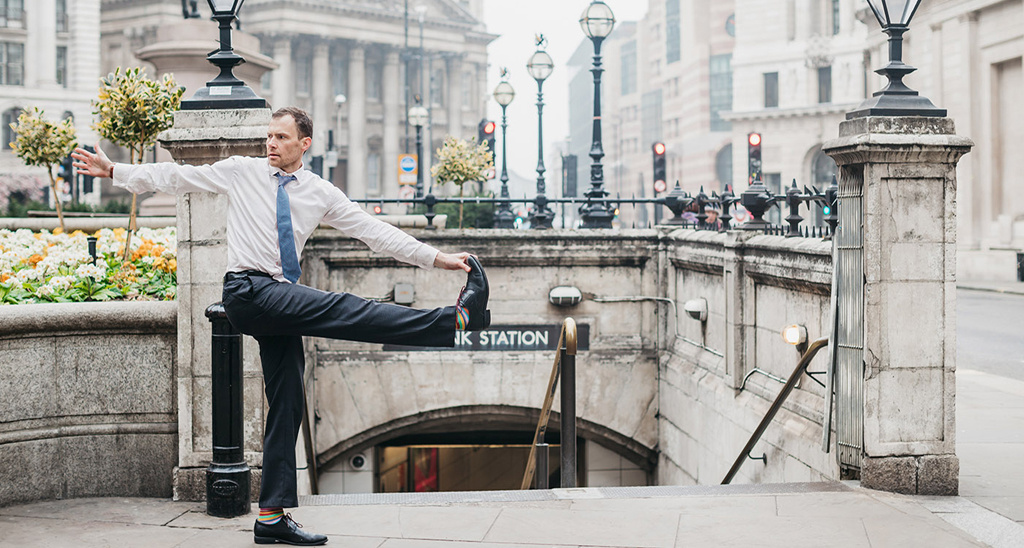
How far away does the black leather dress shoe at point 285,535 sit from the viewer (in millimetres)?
5289

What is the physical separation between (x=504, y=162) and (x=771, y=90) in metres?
42.2

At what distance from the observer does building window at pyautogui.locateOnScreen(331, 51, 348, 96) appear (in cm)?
9269

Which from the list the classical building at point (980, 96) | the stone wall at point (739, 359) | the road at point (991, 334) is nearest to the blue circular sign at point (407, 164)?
the classical building at point (980, 96)

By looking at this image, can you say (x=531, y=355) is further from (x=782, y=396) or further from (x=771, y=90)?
(x=771, y=90)

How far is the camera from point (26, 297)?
8.05 meters

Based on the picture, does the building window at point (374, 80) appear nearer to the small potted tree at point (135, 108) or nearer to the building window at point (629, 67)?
the building window at point (629, 67)

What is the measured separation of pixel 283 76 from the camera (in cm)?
8562

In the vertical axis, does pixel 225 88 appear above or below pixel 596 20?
below

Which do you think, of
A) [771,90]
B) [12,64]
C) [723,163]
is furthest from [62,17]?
[723,163]

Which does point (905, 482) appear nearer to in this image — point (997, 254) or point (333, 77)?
point (997, 254)

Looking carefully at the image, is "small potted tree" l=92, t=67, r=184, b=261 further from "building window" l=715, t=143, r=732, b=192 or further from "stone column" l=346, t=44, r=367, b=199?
"stone column" l=346, t=44, r=367, b=199

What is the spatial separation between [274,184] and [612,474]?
11.0 m

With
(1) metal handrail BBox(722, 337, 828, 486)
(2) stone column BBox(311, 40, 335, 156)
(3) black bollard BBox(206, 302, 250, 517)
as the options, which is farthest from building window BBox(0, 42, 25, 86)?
(3) black bollard BBox(206, 302, 250, 517)

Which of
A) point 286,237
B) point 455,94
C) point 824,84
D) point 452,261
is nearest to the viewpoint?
point 452,261
